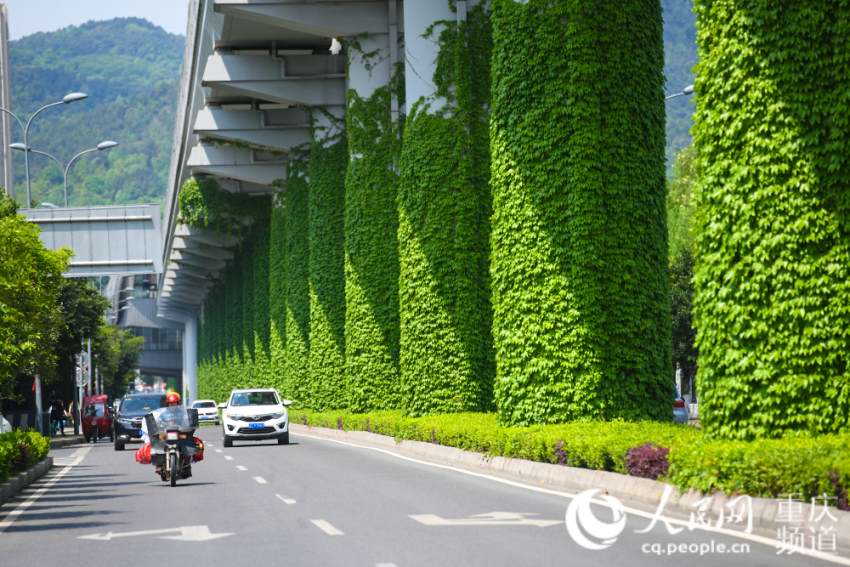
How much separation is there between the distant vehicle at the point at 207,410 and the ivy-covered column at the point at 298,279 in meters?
18.7

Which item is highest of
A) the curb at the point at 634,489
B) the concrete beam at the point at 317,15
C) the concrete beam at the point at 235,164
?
the concrete beam at the point at 317,15

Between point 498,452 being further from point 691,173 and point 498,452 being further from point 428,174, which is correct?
point 691,173

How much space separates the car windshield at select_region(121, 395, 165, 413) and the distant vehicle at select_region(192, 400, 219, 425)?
1134 inches

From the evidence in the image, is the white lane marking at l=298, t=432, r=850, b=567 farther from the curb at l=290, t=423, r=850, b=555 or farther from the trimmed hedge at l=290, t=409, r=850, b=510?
the trimmed hedge at l=290, t=409, r=850, b=510

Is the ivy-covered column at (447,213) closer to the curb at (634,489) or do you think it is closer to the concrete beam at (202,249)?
the curb at (634,489)

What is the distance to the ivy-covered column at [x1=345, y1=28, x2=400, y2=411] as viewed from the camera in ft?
137

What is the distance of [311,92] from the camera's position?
48375 mm

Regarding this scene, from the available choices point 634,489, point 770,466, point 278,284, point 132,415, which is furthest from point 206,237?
point 770,466

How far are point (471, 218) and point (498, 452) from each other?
10.7 metres

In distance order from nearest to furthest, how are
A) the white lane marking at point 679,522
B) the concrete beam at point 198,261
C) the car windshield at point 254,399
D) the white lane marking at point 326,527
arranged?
the white lane marking at point 679,522
the white lane marking at point 326,527
the car windshield at point 254,399
the concrete beam at point 198,261

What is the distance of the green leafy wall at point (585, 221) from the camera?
77.3 feet

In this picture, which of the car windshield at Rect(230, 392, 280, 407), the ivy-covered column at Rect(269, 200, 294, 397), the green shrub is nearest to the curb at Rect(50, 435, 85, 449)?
the ivy-covered column at Rect(269, 200, 294, 397)

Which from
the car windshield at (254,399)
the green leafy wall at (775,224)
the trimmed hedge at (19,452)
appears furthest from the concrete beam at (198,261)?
the green leafy wall at (775,224)

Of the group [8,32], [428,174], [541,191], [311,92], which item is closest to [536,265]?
[541,191]
